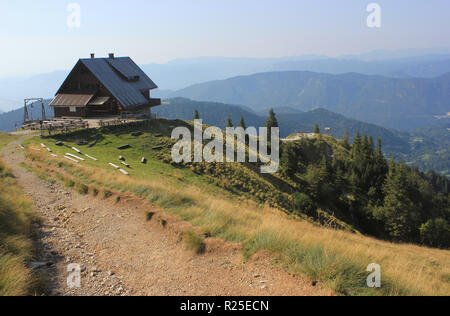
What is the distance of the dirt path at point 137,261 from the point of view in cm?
757

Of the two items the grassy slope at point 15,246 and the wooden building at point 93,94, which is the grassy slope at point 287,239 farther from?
the wooden building at point 93,94

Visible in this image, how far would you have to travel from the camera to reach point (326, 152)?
259 feet

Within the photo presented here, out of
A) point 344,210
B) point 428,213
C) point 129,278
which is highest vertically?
point 129,278

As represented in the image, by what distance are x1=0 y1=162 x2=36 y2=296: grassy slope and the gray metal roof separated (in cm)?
3349

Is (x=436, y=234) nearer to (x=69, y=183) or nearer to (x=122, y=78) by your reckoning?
(x=69, y=183)

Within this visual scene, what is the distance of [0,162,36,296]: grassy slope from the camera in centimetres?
662

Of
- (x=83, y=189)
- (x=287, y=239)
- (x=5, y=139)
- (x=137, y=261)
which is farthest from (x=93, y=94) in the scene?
(x=287, y=239)

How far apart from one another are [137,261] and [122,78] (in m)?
46.5

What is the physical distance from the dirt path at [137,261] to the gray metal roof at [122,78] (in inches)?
Result: 1332

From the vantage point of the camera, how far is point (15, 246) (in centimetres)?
877

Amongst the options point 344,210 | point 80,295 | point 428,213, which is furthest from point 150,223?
point 428,213
